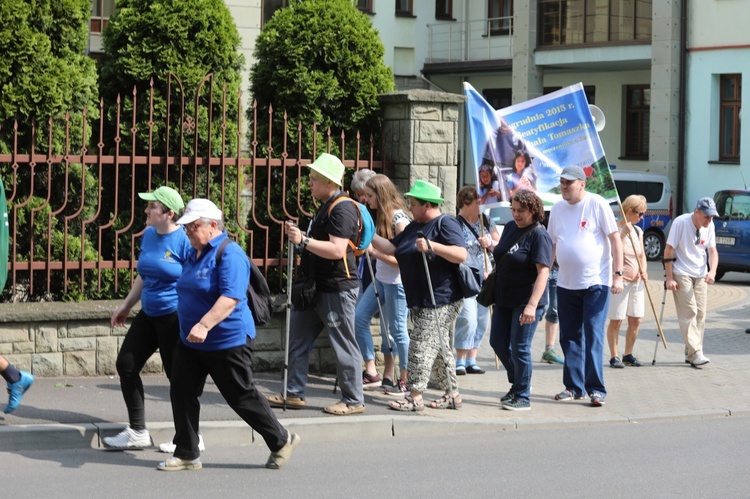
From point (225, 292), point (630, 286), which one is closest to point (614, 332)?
point (630, 286)

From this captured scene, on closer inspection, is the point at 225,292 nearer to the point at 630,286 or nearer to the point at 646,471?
the point at 646,471

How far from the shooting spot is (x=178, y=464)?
7.32 m

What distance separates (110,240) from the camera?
33.8 ft

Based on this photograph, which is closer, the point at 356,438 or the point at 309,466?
the point at 309,466

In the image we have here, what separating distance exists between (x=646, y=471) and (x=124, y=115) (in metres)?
5.35

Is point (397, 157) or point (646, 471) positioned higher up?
point (397, 157)

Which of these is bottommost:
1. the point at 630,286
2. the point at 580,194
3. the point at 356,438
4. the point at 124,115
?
the point at 356,438

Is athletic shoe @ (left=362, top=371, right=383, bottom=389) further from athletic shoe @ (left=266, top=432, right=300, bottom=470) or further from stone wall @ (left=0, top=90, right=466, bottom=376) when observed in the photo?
athletic shoe @ (left=266, top=432, right=300, bottom=470)

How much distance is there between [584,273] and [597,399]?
1030 millimetres

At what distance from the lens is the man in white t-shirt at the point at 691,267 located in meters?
12.0

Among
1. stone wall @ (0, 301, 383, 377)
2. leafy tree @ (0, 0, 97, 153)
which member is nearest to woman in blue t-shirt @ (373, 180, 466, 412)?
A: stone wall @ (0, 301, 383, 377)

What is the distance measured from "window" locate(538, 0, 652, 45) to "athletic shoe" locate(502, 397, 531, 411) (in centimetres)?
2355

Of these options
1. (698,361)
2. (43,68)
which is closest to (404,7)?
(698,361)

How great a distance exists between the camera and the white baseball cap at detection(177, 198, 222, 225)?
23.1 feet
